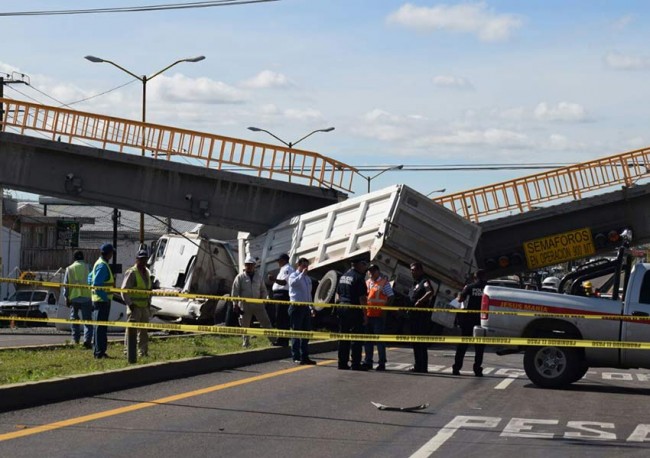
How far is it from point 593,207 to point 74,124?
1454 cm

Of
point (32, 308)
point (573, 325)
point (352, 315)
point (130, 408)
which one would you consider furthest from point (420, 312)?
point (32, 308)

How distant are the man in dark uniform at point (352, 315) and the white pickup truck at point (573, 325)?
208cm

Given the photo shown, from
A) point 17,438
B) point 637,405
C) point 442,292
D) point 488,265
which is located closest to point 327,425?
point 17,438

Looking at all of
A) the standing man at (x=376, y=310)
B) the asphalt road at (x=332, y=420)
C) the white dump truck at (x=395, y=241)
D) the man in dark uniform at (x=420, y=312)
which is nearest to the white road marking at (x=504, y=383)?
the asphalt road at (x=332, y=420)

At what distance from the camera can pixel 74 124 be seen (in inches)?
1278

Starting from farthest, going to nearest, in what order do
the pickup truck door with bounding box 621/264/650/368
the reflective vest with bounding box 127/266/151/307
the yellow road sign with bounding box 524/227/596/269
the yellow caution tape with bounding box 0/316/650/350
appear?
1. the yellow road sign with bounding box 524/227/596/269
2. the reflective vest with bounding box 127/266/151/307
3. the pickup truck door with bounding box 621/264/650/368
4. the yellow caution tape with bounding box 0/316/650/350

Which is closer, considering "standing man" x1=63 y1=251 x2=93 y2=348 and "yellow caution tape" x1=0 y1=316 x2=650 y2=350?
"yellow caution tape" x1=0 y1=316 x2=650 y2=350

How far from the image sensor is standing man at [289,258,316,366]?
1767 centimetres

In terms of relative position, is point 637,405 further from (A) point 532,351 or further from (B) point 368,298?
(B) point 368,298

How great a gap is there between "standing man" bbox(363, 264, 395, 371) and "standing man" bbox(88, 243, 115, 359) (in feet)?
12.6

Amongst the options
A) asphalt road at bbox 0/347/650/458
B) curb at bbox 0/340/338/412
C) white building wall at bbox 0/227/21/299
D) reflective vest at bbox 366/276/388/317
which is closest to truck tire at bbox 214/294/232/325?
curb at bbox 0/340/338/412

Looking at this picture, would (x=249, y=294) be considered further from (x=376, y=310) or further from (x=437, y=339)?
(x=437, y=339)

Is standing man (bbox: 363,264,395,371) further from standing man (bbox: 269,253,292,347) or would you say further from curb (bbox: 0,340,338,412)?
curb (bbox: 0,340,338,412)

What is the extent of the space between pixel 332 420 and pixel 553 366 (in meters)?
5.01
